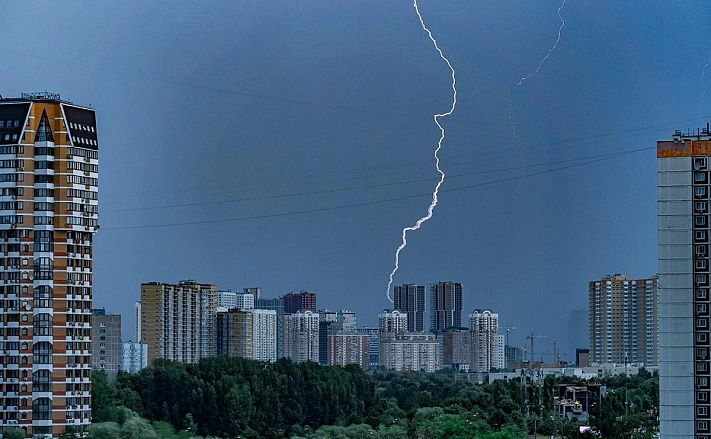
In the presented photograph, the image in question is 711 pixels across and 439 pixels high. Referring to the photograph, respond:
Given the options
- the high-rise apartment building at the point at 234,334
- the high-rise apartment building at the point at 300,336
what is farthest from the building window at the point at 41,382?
the high-rise apartment building at the point at 300,336

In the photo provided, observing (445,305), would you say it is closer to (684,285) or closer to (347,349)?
(347,349)

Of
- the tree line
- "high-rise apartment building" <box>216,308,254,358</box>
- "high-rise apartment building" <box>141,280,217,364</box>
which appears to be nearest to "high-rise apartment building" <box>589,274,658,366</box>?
"high-rise apartment building" <box>216,308,254,358</box>

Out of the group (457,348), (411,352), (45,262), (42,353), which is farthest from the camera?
(457,348)

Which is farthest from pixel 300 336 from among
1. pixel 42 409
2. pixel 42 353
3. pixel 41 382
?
pixel 42 409

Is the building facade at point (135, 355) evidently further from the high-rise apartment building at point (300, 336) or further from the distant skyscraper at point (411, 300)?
the distant skyscraper at point (411, 300)

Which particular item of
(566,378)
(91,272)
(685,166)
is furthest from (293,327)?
(685,166)

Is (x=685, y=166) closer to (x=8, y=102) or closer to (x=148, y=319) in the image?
(x=8, y=102)

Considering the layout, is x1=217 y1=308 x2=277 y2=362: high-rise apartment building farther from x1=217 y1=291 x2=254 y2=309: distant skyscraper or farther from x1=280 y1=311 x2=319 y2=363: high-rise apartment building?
x1=217 y1=291 x2=254 y2=309: distant skyscraper

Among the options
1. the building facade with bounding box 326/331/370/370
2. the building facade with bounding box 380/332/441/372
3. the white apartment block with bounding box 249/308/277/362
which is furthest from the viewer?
the building facade with bounding box 380/332/441/372
